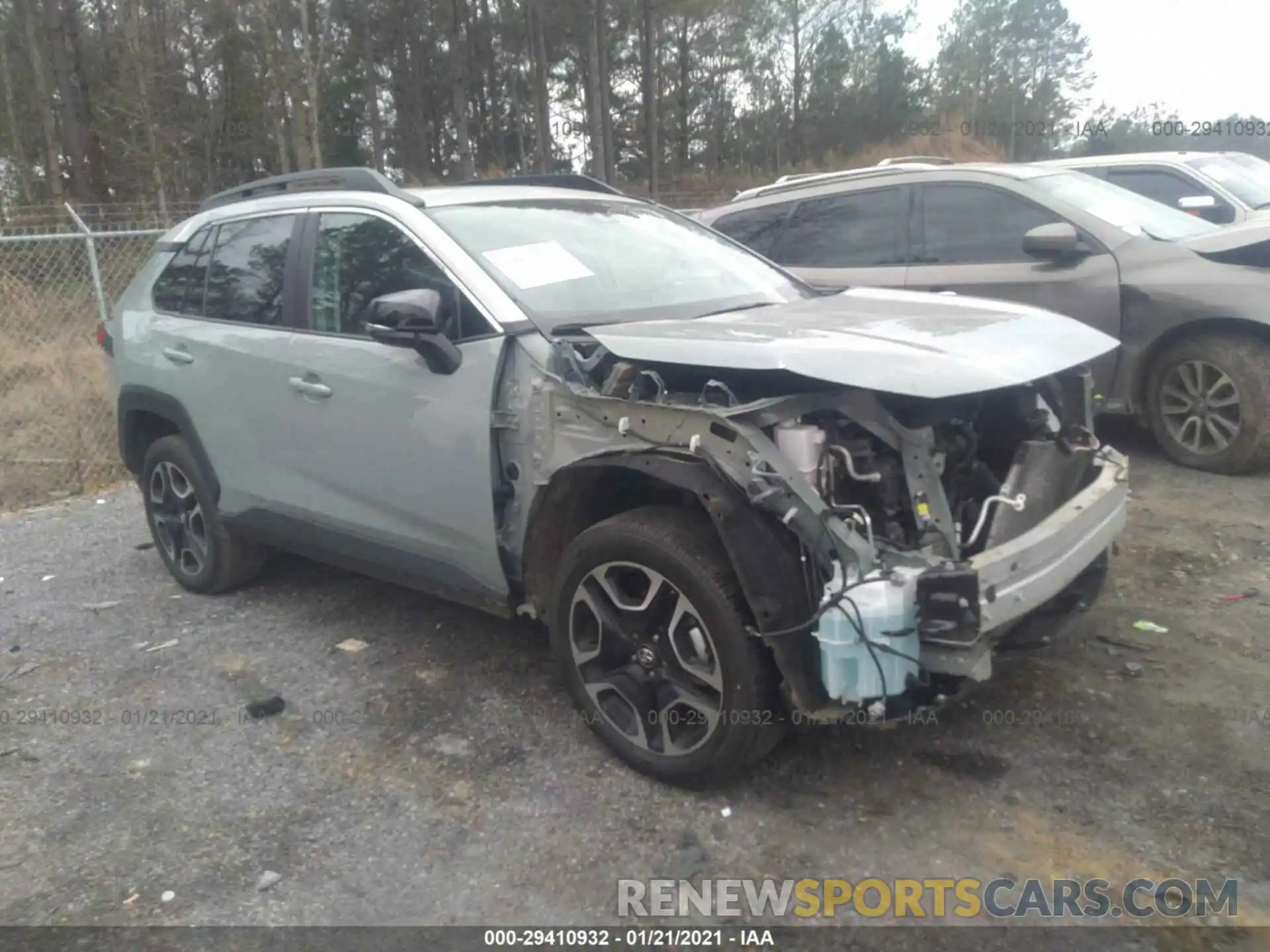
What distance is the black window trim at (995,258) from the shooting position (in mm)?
6055

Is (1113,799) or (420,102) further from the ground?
(420,102)

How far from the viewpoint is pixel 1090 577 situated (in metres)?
3.45

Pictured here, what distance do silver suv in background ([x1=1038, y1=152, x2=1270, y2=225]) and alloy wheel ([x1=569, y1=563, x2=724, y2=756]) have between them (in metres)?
6.83

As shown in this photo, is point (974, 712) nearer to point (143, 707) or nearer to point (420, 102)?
point (143, 707)

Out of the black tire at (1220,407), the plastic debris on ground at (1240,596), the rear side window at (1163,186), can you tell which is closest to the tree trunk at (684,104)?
the rear side window at (1163,186)

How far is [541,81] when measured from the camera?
26984 mm

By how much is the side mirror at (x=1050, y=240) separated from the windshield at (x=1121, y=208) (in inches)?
18.6

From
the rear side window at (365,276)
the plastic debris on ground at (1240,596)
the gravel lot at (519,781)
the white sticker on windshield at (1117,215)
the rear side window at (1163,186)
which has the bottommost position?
the gravel lot at (519,781)

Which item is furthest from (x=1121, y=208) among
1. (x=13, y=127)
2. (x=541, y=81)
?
(x=13, y=127)

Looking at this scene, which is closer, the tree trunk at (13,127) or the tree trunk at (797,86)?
the tree trunk at (13,127)

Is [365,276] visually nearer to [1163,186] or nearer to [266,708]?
[266,708]

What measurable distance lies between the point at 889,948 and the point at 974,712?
3.99ft

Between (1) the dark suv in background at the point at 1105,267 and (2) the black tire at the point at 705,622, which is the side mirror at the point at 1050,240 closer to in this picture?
(1) the dark suv in background at the point at 1105,267

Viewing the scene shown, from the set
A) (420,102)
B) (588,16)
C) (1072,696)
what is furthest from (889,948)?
(420,102)
